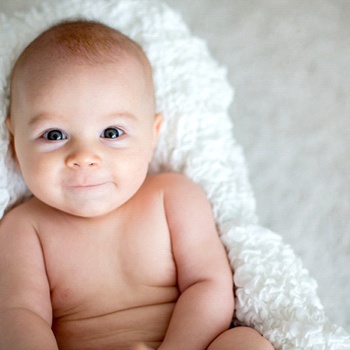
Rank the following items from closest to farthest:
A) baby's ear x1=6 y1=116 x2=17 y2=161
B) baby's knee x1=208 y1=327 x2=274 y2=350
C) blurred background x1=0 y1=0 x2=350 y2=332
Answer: baby's knee x1=208 y1=327 x2=274 y2=350 < baby's ear x1=6 y1=116 x2=17 y2=161 < blurred background x1=0 y1=0 x2=350 y2=332

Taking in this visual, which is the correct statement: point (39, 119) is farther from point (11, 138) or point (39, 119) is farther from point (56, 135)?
Answer: point (11, 138)

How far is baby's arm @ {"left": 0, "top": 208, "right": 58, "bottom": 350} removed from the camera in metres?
1.15

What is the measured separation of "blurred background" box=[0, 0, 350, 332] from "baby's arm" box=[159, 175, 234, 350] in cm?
34

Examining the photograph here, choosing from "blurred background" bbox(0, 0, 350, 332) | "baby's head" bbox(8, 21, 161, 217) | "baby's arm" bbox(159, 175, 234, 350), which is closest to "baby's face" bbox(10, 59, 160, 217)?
"baby's head" bbox(8, 21, 161, 217)

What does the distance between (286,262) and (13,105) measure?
0.62 m

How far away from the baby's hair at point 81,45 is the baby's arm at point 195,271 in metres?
0.28

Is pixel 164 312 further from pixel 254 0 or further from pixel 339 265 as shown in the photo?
pixel 254 0

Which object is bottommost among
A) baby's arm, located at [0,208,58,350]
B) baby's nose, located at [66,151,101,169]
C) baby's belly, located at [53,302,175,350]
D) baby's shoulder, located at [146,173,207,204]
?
baby's belly, located at [53,302,175,350]

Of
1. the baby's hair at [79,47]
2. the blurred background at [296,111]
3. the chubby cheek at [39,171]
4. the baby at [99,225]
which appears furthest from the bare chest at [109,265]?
the blurred background at [296,111]

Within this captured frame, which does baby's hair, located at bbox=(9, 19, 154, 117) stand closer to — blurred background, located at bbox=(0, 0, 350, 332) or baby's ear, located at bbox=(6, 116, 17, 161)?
baby's ear, located at bbox=(6, 116, 17, 161)

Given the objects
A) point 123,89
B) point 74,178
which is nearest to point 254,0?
point 123,89

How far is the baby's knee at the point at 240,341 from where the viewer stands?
44.6 inches

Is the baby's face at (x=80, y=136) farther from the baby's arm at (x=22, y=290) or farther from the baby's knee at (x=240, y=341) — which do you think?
the baby's knee at (x=240, y=341)

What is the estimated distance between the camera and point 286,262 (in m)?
1.33
